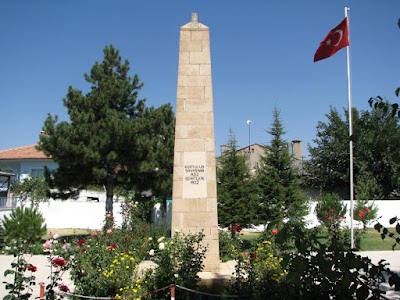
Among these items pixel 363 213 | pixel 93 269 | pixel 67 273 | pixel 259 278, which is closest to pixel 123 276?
Result: pixel 93 269

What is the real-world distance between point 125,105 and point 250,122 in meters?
24.7

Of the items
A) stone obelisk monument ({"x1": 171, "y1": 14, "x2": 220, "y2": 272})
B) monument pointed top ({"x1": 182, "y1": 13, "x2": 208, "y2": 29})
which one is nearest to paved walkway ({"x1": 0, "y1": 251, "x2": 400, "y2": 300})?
stone obelisk monument ({"x1": 171, "y1": 14, "x2": 220, "y2": 272})

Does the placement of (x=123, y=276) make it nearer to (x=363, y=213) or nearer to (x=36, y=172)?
(x=363, y=213)

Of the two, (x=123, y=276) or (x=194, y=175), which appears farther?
(x=194, y=175)

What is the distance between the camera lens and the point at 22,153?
125 ft

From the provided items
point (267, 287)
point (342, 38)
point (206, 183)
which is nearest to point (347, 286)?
point (267, 287)

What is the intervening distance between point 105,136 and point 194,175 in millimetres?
7570

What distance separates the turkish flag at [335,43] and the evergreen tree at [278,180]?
946 cm

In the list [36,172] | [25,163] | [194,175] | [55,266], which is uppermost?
[25,163]

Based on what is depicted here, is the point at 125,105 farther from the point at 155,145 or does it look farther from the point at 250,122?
the point at 250,122

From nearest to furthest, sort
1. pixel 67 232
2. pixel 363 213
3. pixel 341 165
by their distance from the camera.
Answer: pixel 363 213
pixel 67 232
pixel 341 165

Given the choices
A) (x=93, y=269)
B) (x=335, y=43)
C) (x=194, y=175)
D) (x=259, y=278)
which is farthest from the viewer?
(x=335, y=43)

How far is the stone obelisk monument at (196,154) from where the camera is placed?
8023mm

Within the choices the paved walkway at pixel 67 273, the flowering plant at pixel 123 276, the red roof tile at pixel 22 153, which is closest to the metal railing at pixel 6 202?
the paved walkway at pixel 67 273
